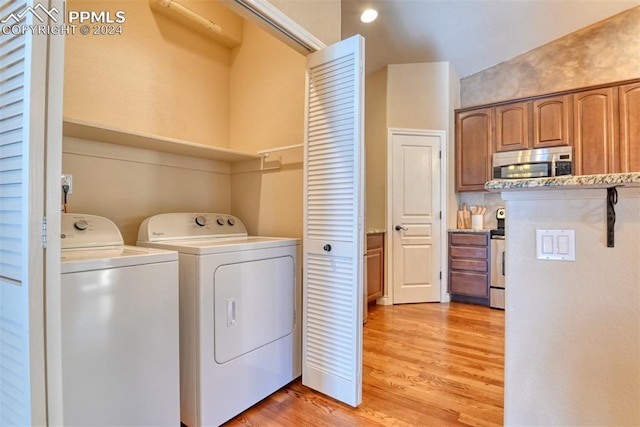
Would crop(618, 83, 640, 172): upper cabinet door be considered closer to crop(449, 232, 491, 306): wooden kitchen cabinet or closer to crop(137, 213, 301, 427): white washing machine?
crop(449, 232, 491, 306): wooden kitchen cabinet

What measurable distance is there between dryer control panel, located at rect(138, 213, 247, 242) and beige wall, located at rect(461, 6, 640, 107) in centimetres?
358

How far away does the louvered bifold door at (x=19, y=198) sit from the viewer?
0.93 m

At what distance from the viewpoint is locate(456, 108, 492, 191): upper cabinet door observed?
3.91m

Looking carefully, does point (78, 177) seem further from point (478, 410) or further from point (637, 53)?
point (637, 53)

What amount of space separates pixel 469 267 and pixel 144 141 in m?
3.53

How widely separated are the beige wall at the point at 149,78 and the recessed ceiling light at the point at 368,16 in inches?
56.5

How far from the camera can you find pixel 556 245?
3.51 ft

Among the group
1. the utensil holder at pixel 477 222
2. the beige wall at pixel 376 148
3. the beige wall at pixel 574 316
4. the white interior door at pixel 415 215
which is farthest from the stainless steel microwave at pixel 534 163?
the beige wall at pixel 574 316

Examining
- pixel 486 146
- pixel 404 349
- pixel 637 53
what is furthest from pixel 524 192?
pixel 637 53

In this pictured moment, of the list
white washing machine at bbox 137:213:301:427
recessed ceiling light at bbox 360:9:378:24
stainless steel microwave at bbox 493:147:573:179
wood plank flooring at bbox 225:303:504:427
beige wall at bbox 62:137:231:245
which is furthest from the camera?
stainless steel microwave at bbox 493:147:573:179

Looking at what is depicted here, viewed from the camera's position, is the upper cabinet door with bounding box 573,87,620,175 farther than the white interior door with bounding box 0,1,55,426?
Yes

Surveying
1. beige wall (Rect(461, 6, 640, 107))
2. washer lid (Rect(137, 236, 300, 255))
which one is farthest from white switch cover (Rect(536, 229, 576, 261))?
beige wall (Rect(461, 6, 640, 107))

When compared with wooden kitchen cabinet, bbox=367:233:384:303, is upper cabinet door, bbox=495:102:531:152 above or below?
above

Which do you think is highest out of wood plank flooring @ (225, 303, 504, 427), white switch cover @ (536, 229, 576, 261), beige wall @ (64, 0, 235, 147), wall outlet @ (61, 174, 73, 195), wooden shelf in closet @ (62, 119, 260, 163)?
beige wall @ (64, 0, 235, 147)
